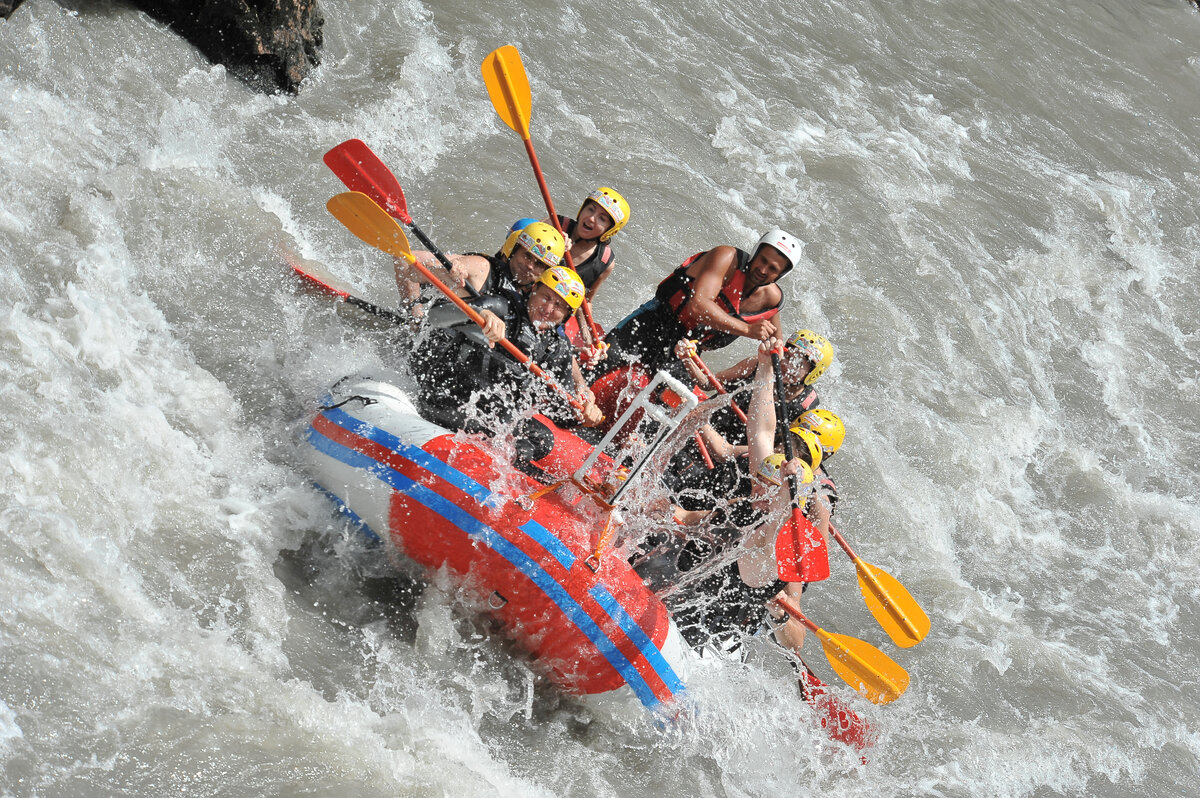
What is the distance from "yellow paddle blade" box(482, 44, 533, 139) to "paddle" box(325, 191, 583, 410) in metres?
1.60

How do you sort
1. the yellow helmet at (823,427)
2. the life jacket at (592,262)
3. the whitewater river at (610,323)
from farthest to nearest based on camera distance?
the life jacket at (592,262), the yellow helmet at (823,427), the whitewater river at (610,323)

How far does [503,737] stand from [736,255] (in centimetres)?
273

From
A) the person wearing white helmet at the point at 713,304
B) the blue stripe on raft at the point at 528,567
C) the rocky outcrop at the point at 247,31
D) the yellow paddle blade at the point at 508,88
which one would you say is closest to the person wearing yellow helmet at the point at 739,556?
the blue stripe on raft at the point at 528,567

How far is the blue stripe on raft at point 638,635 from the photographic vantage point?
4.08 metres

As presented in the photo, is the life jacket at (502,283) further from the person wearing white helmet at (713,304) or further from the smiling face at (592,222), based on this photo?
the person wearing white helmet at (713,304)

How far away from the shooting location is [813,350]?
5203 mm

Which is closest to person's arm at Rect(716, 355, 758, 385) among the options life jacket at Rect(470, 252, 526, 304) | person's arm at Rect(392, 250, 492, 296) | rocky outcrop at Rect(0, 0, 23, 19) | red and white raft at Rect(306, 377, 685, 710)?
life jacket at Rect(470, 252, 526, 304)

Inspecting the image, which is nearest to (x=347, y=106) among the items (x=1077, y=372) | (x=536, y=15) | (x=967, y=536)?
(x=536, y=15)

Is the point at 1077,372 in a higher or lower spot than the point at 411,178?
higher

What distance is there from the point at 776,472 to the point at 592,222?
1.74 metres

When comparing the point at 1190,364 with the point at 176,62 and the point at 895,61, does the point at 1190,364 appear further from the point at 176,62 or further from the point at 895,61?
the point at 176,62

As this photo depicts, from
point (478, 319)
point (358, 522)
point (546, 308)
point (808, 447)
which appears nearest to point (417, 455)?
point (358, 522)

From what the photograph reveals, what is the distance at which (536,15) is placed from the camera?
335 inches

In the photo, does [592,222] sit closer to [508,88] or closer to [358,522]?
[508,88]
